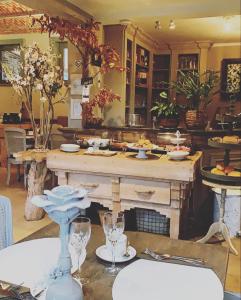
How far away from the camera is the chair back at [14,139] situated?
5.00 metres

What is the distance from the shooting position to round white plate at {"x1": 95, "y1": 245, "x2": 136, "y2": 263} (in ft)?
4.39

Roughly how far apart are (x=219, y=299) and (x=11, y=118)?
461 cm

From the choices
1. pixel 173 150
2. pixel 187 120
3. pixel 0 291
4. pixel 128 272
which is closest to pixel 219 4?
pixel 187 120

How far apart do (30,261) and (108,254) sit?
30cm

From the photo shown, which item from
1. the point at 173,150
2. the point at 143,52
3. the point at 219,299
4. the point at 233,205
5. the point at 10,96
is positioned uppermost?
the point at 143,52

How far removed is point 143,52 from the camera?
21.4 feet

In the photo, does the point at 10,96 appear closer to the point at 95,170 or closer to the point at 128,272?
the point at 95,170

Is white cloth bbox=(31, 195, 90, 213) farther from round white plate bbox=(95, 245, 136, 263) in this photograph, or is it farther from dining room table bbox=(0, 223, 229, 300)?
round white plate bbox=(95, 245, 136, 263)

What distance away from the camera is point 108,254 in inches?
54.1

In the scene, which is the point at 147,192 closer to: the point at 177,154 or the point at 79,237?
the point at 177,154

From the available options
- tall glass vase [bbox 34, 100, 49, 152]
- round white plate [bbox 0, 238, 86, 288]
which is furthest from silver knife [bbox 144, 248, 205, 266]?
tall glass vase [bbox 34, 100, 49, 152]

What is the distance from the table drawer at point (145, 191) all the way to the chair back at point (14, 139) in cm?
272

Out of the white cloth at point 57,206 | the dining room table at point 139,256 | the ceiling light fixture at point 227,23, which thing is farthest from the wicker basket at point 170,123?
the white cloth at point 57,206

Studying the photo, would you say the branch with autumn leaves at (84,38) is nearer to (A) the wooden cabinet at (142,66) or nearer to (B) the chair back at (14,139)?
(A) the wooden cabinet at (142,66)
